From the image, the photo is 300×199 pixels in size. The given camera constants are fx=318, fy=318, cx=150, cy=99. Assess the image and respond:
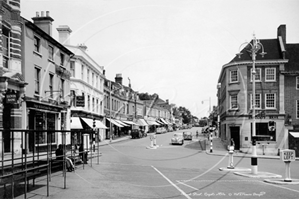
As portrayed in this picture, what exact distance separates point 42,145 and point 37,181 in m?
2.46

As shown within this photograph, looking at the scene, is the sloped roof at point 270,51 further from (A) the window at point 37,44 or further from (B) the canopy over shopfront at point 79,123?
(B) the canopy over shopfront at point 79,123

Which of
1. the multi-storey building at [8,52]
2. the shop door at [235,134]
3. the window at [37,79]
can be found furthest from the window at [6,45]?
the shop door at [235,134]

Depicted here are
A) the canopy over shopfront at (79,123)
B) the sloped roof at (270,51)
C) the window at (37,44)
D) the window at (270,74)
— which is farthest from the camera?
the canopy over shopfront at (79,123)

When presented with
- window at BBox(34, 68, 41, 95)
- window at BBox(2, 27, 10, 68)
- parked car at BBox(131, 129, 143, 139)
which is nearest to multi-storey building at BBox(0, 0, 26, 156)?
window at BBox(2, 27, 10, 68)

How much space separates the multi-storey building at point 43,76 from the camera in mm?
16828

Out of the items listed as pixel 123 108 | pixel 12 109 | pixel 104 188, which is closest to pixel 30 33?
pixel 12 109

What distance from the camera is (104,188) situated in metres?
11.4

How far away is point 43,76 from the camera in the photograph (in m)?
19.9

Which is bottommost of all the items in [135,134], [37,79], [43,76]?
[135,134]

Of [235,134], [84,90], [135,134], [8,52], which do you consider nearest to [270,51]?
[235,134]

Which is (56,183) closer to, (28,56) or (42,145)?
(42,145)

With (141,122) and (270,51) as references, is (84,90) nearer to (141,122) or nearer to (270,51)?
(270,51)

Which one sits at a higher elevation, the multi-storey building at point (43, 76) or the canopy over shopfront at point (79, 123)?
the multi-storey building at point (43, 76)

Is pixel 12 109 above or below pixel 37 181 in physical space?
above
